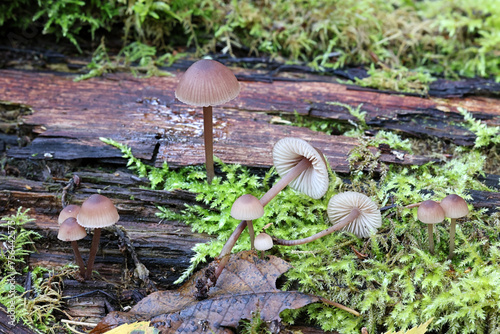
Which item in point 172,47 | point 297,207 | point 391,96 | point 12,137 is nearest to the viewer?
point 297,207

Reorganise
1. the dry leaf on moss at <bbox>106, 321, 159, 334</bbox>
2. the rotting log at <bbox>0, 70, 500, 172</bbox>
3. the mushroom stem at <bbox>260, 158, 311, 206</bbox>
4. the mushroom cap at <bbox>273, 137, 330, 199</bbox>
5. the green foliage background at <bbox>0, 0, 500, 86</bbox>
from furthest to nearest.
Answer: the green foliage background at <bbox>0, 0, 500, 86</bbox> → the rotting log at <bbox>0, 70, 500, 172</bbox> → the mushroom stem at <bbox>260, 158, 311, 206</bbox> → the mushroom cap at <bbox>273, 137, 330, 199</bbox> → the dry leaf on moss at <bbox>106, 321, 159, 334</bbox>

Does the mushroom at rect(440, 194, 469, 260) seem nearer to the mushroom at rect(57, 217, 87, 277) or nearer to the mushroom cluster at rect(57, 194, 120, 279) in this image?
the mushroom cluster at rect(57, 194, 120, 279)

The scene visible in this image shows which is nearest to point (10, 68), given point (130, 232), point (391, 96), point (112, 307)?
point (130, 232)

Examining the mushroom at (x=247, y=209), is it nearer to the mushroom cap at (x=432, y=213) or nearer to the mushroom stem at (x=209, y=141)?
the mushroom stem at (x=209, y=141)

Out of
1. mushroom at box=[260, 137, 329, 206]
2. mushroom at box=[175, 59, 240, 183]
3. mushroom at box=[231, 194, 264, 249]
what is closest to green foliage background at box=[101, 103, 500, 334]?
mushroom at box=[260, 137, 329, 206]

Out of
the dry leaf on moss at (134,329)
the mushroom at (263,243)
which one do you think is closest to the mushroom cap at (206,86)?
the mushroom at (263,243)

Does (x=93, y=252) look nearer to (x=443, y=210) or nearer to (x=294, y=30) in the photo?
→ (x=443, y=210)

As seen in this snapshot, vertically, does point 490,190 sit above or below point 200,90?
below

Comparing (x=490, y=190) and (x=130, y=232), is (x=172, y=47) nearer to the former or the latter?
(x=130, y=232)
